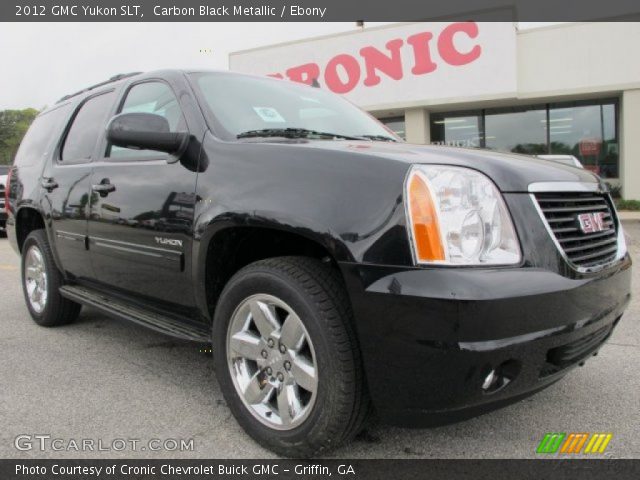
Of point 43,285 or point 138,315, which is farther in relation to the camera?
point 43,285

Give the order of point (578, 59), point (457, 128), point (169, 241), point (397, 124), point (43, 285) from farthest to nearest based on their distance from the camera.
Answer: point (397, 124)
point (457, 128)
point (578, 59)
point (43, 285)
point (169, 241)

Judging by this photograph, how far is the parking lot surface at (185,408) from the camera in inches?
91.0

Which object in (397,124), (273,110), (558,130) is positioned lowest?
(273,110)

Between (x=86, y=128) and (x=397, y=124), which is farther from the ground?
(x=397, y=124)

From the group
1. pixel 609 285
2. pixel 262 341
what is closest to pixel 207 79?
pixel 262 341

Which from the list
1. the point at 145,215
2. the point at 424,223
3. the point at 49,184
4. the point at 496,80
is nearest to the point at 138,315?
the point at 145,215

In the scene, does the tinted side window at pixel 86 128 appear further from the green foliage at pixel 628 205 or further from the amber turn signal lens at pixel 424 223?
the green foliage at pixel 628 205

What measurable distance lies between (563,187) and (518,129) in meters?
14.6

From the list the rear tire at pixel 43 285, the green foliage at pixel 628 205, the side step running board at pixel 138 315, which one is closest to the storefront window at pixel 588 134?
the green foliage at pixel 628 205

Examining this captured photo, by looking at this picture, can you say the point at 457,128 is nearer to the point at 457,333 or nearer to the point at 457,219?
the point at 457,219

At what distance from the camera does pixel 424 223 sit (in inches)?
72.7

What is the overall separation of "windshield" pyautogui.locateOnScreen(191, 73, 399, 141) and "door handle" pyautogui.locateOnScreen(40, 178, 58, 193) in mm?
1581

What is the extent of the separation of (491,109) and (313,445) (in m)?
15.2

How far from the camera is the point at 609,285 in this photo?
2213 mm
